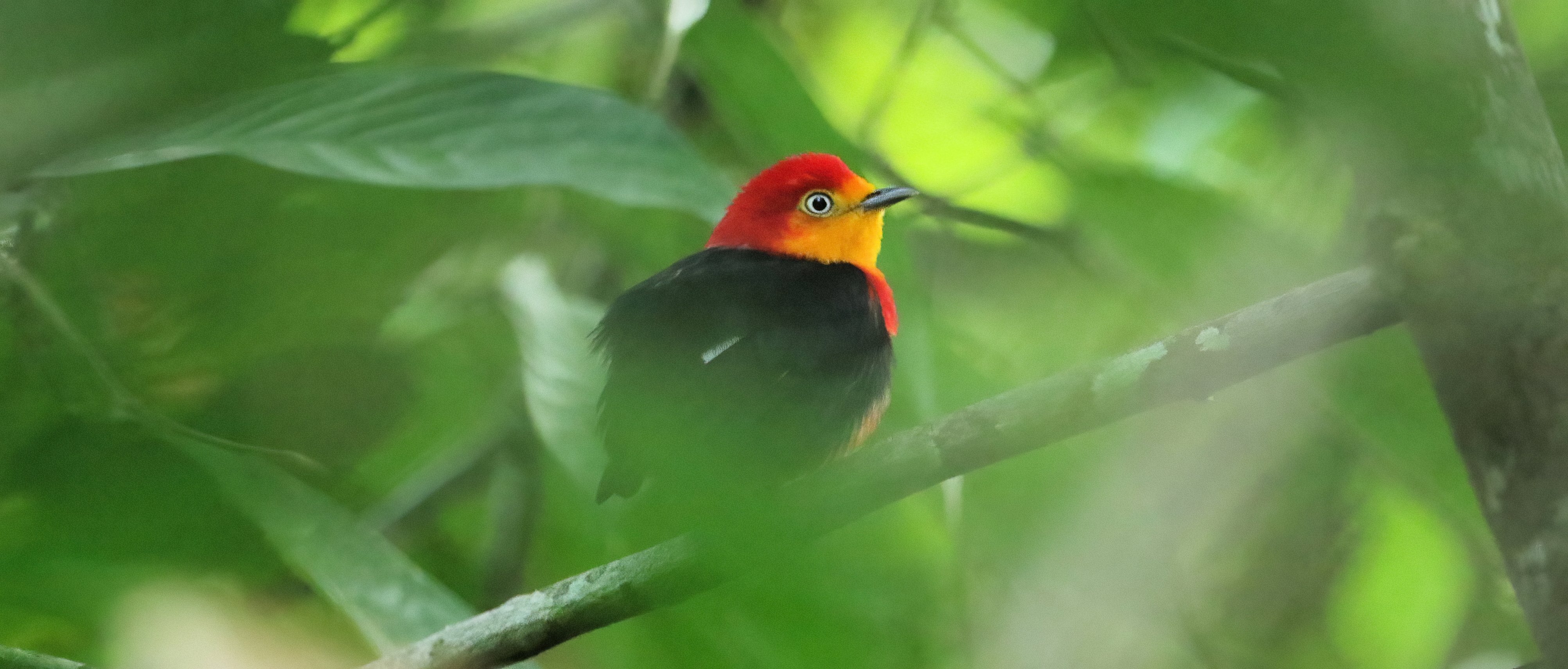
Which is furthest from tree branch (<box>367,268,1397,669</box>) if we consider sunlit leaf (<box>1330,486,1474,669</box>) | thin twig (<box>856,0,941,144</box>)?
sunlit leaf (<box>1330,486,1474,669</box>)

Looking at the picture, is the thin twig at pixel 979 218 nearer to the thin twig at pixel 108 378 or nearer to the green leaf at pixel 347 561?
the green leaf at pixel 347 561

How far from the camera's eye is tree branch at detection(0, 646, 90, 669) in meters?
1.00

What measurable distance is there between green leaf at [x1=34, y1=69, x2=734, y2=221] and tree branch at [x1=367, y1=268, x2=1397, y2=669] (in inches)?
22.3

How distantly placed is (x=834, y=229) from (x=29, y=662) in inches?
80.7

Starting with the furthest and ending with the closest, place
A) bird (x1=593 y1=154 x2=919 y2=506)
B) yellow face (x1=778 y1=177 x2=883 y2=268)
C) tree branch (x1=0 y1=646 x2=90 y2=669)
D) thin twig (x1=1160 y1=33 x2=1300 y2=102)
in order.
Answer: yellow face (x1=778 y1=177 x2=883 y2=268)
tree branch (x1=0 y1=646 x2=90 y2=669)
bird (x1=593 y1=154 x2=919 y2=506)
thin twig (x1=1160 y1=33 x2=1300 y2=102)

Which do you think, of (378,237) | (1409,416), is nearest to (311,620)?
(378,237)

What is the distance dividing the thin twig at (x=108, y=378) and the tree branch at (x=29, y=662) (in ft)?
0.72

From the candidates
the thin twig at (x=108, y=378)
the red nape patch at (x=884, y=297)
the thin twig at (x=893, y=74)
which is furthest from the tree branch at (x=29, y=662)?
the red nape patch at (x=884, y=297)

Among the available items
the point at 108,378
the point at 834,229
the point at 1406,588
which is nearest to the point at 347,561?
the point at 108,378

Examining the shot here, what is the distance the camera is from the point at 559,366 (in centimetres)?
214

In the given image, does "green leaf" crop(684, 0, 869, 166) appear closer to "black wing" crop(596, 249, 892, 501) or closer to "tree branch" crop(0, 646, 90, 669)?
"black wing" crop(596, 249, 892, 501)

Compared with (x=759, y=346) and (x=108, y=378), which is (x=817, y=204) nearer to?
(x=759, y=346)

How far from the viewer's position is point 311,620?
2.07m

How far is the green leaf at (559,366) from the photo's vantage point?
1.93 m
